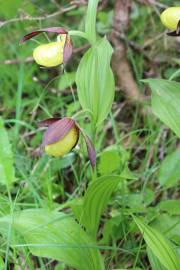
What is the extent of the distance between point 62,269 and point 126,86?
998mm

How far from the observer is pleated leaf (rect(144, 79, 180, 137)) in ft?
4.16

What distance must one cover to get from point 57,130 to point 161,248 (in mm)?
387

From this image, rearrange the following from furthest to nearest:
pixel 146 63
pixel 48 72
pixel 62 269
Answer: pixel 48 72, pixel 146 63, pixel 62 269

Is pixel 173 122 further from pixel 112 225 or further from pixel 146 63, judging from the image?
pixel 146 63

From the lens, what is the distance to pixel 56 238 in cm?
116

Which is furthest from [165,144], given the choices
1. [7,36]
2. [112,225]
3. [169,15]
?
[7,36]

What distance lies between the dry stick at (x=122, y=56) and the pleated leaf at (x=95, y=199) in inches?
32.5

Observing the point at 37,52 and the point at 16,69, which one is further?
the point at 16,69

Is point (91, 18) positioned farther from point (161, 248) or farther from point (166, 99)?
point (161, 248)

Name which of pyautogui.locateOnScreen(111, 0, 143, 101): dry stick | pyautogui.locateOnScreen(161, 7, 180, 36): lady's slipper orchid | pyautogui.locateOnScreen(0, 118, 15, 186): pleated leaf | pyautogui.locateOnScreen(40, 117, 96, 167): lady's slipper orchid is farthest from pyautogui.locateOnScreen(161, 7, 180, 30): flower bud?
pyautogui.locateOnScreen(111, 0, 143, 101): dry stick

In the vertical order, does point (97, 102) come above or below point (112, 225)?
above

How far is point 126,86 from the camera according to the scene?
2029 mm

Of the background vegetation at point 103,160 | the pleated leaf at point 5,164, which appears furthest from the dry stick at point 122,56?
the pleated leaf at point 5,164

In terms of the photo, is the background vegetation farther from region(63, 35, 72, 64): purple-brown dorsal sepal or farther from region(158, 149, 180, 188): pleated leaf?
region(63, 35, 72, 64): purple-brown dorsal sepal
